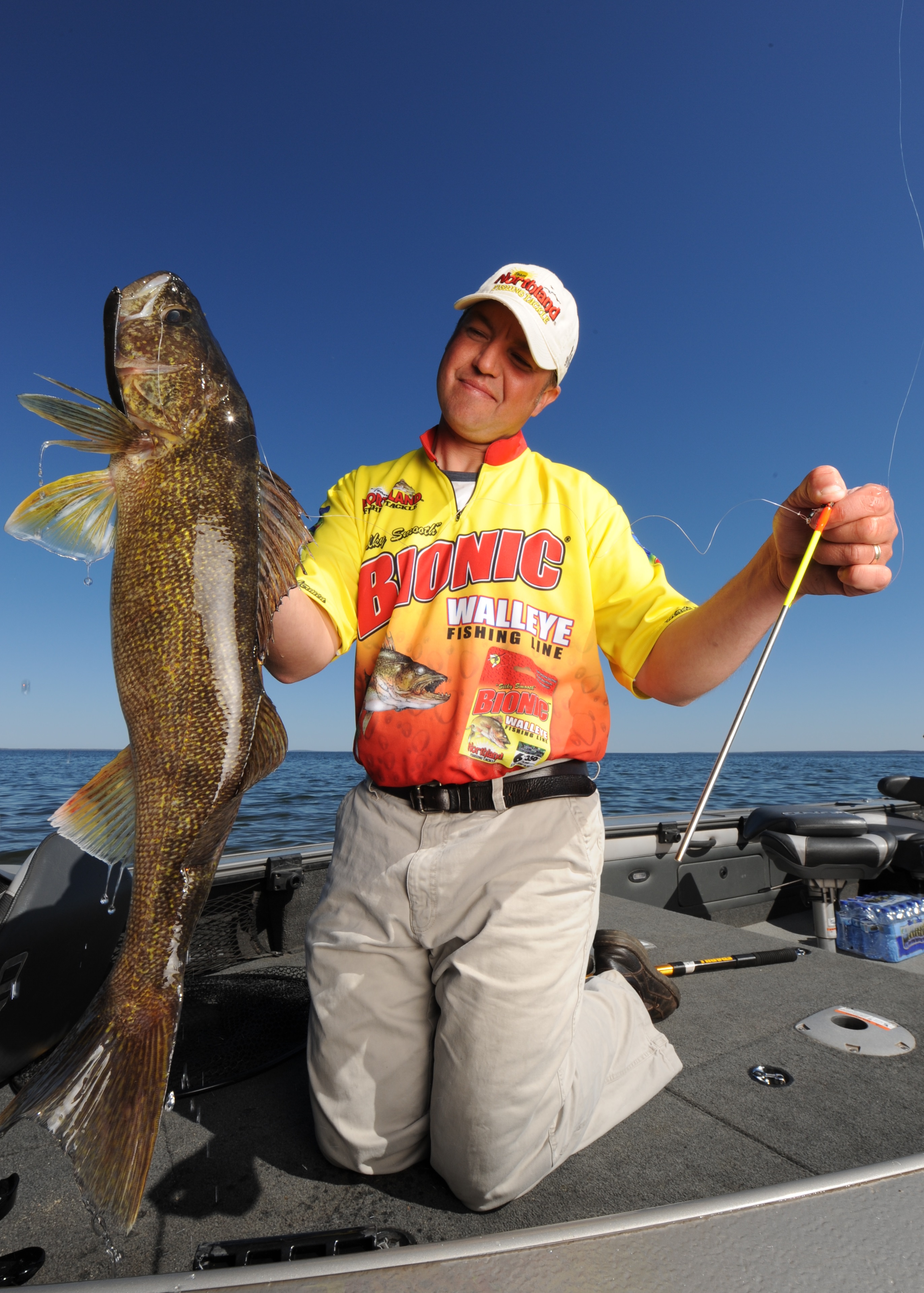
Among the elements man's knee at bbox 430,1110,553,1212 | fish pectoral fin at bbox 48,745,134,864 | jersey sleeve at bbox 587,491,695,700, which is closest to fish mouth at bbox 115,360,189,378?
fish pectoral fin at bbox 48,745,134,864

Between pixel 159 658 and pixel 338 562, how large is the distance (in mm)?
1081

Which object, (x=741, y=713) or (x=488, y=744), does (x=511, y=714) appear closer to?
(x=488, y=744)

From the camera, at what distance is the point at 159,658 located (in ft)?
4.64

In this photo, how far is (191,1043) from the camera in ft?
8.66

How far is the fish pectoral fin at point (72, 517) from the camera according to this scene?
56.5 inches

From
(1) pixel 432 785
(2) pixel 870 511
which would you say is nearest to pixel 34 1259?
(1) pixel 432 785

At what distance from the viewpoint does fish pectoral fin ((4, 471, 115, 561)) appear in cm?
143

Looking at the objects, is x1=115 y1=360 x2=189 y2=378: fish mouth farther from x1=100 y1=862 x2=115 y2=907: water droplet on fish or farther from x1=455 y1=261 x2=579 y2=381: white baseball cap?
x1=100 y1=862 x2=115 y2=907: water droplet on fish

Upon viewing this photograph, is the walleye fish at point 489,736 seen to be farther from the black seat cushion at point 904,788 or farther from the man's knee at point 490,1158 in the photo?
the black seat cushion at point 904,788

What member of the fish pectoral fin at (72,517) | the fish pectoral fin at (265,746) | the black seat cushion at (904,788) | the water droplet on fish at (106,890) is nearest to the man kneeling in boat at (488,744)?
the fish pectoral fin at (265,746)

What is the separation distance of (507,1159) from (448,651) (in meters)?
1.37

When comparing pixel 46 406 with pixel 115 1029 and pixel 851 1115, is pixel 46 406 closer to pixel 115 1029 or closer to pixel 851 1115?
pixel 115 1029

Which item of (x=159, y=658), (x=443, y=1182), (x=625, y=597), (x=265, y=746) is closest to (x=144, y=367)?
(x=159, y=658)

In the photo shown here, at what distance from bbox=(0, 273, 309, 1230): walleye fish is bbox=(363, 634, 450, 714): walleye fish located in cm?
79
